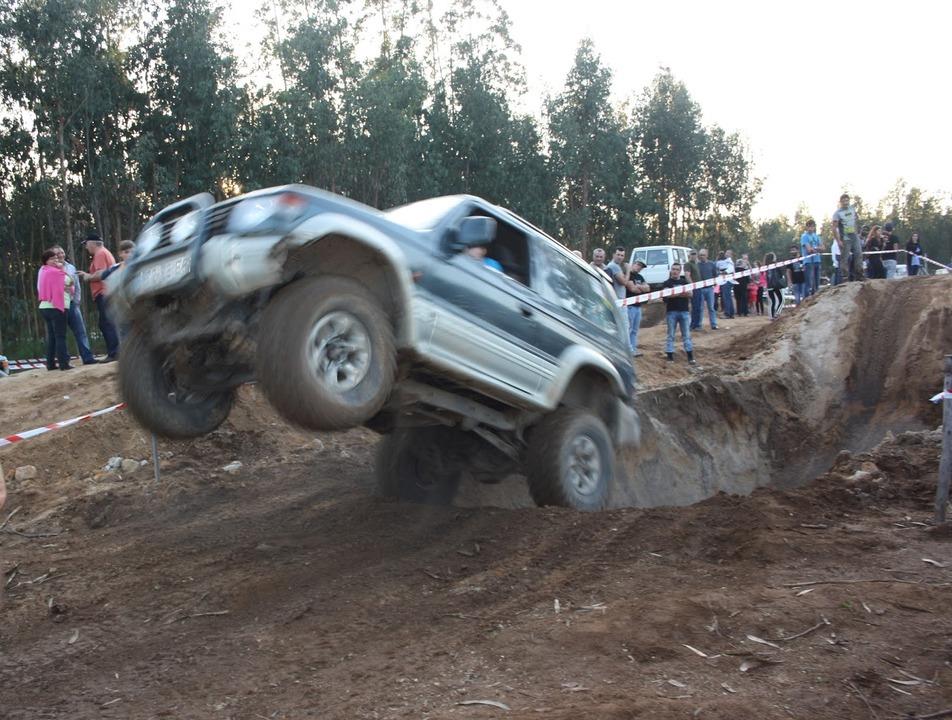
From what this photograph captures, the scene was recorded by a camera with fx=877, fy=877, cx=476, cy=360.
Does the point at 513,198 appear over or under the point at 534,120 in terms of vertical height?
under

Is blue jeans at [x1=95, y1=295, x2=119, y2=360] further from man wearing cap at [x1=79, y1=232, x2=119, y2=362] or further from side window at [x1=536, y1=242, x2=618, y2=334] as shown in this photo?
side window at [x1=536, y1=242, x2=618, y2=334]

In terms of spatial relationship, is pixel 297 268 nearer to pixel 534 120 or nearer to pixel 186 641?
pixel 186 641

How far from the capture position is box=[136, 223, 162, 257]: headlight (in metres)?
5.38

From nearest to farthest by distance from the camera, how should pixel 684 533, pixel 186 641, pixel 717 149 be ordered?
pixel 186 641 → pixel 684 533 → pixel 717 149

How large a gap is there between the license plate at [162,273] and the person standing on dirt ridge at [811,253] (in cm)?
1544

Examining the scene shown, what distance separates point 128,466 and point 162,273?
12.9 ft

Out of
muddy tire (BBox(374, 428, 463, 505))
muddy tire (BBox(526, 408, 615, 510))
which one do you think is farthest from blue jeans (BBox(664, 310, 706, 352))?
muddy tire (BBox(374, 428, 463, 505))

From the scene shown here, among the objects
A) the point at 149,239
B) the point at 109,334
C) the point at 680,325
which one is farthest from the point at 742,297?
the point at 149,239

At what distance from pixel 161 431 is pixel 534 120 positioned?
109ft

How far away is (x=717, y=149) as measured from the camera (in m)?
44.0

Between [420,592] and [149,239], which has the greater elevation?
[149,239]

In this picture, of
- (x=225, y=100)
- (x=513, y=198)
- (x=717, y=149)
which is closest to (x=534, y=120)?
(x=513, y=198)

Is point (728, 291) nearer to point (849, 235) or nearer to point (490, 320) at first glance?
point (849, 235)

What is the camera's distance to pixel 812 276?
18.6m
